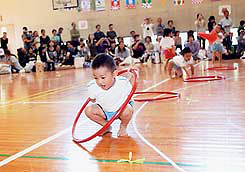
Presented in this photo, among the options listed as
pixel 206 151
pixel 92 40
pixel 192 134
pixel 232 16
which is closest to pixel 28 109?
pixel 192 134

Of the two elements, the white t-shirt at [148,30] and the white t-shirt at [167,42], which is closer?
the white t-shirt at [167,42]

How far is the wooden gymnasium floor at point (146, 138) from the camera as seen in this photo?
1.99 m

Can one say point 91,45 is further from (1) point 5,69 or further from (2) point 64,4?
(1) point 5,69

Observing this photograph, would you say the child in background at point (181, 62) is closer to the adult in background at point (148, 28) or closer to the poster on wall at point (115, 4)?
the adult in background at point (148, 28)

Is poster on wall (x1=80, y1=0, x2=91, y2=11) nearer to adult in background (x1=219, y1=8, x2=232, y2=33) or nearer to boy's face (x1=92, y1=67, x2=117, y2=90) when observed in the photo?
adult in background (x1=219, y1=8, x2=232, y2=33)

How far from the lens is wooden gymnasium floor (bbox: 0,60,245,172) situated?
1.99 metres

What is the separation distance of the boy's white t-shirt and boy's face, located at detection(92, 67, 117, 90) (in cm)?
8

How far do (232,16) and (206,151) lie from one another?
10.4 meters

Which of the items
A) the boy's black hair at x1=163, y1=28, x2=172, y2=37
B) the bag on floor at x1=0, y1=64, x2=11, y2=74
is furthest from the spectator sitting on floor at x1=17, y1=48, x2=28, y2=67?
the boy's black hair at x1=163, y1=28, x2=172, y2=37

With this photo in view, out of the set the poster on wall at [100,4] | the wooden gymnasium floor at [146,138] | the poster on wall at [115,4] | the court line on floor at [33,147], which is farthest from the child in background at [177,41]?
the court line on floor at [33,147]

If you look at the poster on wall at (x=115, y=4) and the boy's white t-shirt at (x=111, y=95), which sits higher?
the poster on wall at (x=115, y=4)

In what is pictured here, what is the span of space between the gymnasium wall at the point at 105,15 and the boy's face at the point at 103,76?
10057mm

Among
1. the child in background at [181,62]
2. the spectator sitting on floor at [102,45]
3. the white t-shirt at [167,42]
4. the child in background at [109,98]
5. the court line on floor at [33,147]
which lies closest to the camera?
the court line on floor at [33,147]

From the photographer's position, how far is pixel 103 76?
244 centimetres
